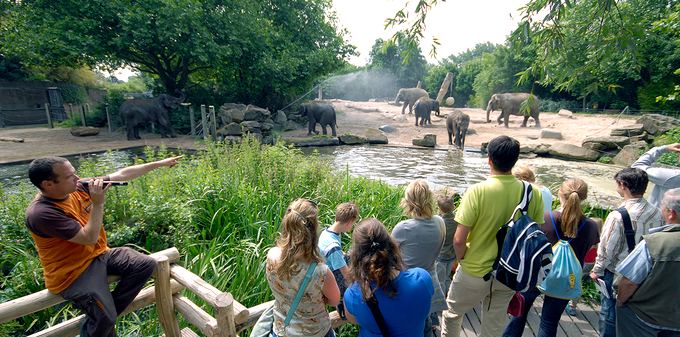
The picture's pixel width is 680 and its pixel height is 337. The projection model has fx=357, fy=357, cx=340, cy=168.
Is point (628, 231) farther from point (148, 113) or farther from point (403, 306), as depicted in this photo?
point (148, 113)

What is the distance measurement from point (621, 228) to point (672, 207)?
1.50ft

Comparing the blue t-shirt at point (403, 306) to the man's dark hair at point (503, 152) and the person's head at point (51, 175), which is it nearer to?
the man's dark hair at point (503, 152)

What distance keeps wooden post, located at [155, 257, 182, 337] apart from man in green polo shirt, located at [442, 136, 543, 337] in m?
1.92

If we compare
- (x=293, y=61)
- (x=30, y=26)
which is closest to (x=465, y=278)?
(x=293, y=61)

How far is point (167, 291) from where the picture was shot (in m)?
2.38

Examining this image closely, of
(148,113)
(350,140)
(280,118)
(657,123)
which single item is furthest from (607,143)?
(148,113)

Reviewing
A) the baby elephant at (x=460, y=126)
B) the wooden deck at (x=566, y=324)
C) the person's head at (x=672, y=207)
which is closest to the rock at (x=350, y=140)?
the baby elephant at (x=460, y=126)

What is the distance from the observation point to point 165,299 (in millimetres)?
2383

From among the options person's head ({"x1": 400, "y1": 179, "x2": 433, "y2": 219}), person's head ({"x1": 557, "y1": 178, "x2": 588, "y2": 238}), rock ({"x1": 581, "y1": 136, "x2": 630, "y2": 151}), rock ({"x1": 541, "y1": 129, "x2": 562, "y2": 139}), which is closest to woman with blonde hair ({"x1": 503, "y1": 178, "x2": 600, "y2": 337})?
person's head ({"x1": 557, "y1": 178, "x2": 588, "y2": 238})

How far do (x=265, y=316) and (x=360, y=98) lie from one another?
43525 millimetres

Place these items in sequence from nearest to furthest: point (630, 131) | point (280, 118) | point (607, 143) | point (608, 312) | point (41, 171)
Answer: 1. point (41, 171)
2. point (608, 312)
3. point (607, 143)
4. point (630, 131)
5. point (280, 118)

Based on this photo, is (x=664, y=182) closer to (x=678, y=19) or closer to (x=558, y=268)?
(x=558, y=268)

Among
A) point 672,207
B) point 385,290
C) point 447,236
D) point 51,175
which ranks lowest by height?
point 447,236

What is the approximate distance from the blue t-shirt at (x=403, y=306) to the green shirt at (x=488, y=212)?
83 cm
